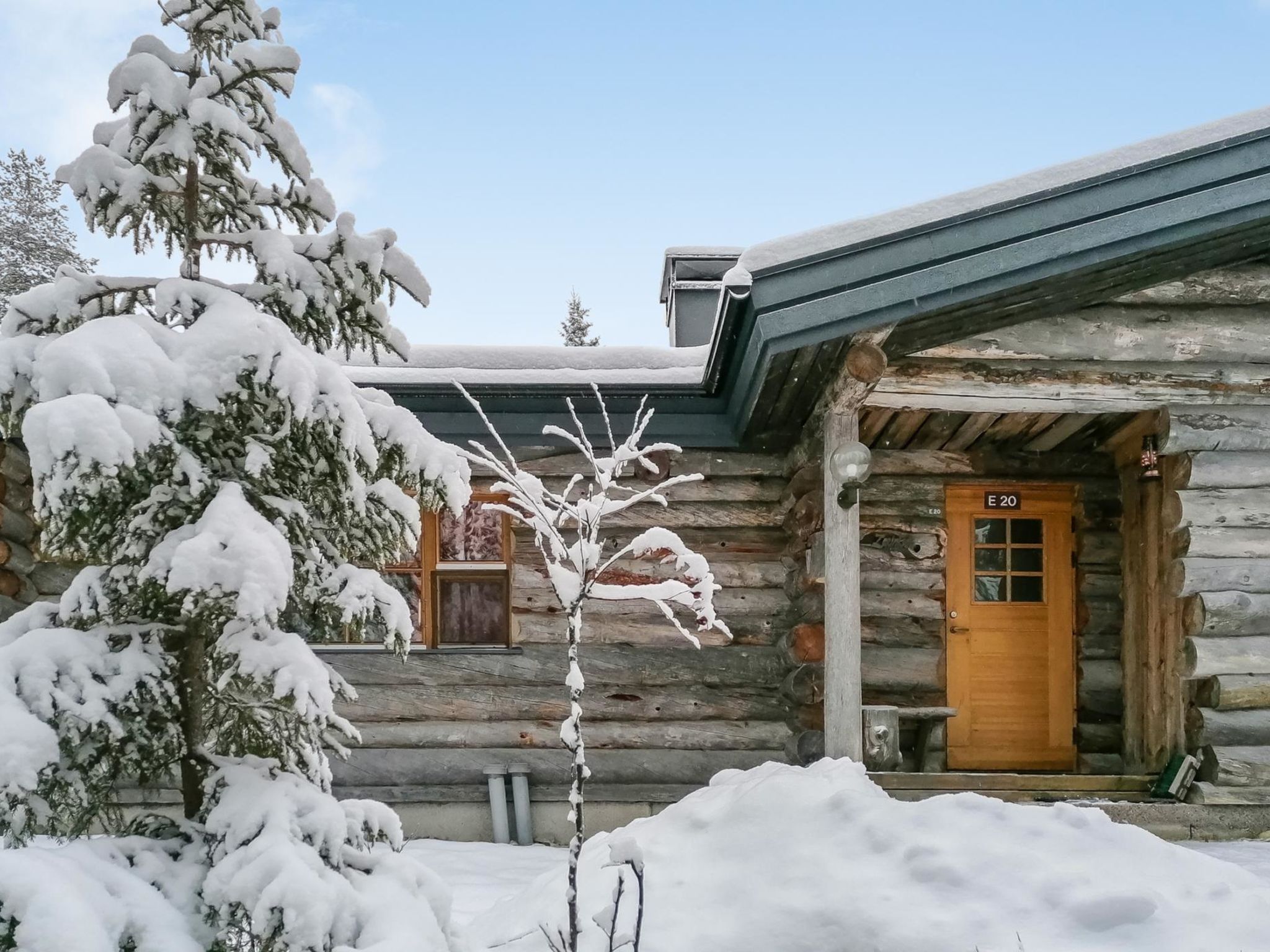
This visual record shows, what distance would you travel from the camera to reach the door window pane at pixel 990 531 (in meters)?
7.58

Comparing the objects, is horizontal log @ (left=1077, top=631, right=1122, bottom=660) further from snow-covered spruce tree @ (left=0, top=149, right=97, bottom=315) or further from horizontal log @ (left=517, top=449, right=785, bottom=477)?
snow-covered spruce tree @ (left=0, top=149, right=97, bottom=315)

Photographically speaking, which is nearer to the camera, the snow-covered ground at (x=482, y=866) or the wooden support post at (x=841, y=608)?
the snow-covered ground at (x=482, y=866)

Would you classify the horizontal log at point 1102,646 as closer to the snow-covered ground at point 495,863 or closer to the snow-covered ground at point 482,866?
the snow-covered ground at point 495,863

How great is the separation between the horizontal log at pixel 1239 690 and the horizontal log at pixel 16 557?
8.15 meters

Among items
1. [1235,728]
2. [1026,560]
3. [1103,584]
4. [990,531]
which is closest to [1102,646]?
[1103,584]

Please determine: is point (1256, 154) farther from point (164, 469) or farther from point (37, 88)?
point (37, 88)

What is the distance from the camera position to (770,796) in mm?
3943

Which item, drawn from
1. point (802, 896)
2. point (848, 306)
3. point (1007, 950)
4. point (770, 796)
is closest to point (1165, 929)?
point (1007, 950)

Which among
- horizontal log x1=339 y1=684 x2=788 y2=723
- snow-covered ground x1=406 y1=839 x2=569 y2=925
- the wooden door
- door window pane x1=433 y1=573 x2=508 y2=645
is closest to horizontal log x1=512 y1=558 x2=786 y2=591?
door window pane x1=433 y1=573 x2=508 y2=645

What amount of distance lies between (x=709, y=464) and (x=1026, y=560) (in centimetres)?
315

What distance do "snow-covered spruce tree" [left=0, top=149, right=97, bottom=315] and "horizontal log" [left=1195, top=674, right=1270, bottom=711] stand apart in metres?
21.7

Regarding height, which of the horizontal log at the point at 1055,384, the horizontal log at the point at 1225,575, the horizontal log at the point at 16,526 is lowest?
the horizontal log at the point at 1225,575

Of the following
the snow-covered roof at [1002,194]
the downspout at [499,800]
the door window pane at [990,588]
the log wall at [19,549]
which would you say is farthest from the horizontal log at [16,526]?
the door window pane at [990,588]

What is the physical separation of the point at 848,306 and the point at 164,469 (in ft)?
11.0
